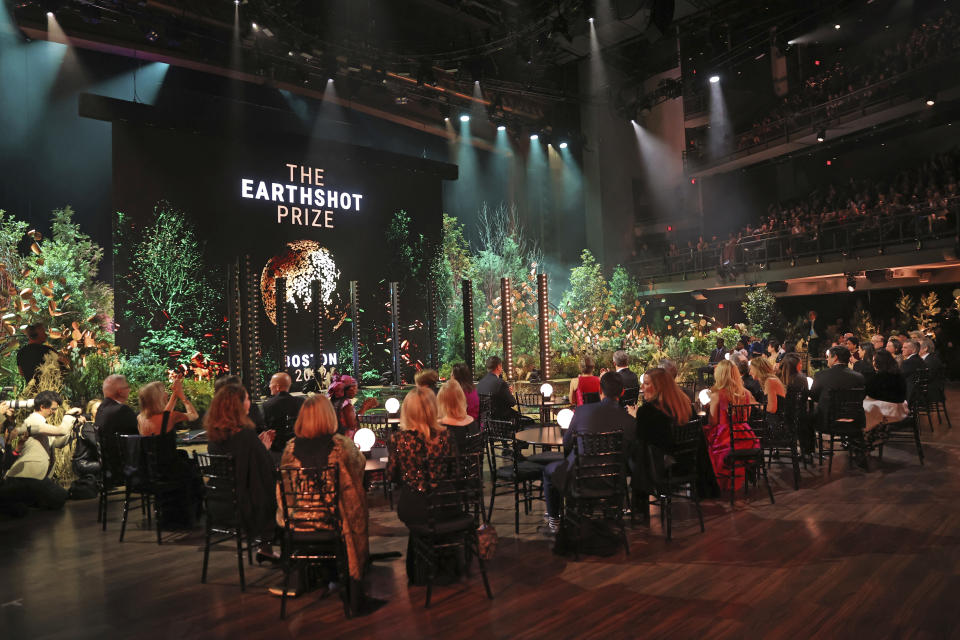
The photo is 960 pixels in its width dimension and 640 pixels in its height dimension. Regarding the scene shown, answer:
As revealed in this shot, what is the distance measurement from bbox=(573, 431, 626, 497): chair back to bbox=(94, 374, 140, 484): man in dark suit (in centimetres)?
353

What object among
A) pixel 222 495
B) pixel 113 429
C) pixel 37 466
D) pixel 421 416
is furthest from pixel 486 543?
pixel 37 466

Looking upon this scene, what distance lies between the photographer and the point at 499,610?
11.6 ft

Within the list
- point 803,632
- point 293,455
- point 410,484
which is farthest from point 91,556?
point 803,632

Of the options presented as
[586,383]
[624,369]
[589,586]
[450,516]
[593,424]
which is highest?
[624,369]

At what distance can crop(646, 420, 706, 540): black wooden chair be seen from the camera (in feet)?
15.4

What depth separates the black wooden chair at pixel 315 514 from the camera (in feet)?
11.7

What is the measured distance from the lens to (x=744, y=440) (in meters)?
5.57

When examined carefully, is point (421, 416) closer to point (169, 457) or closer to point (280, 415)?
point (280, 415)

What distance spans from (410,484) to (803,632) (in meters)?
2.10

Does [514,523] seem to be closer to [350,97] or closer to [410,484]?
[410,484]

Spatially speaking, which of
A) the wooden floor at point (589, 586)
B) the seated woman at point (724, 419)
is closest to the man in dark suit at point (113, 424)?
the wooden floor at point (589, 586)

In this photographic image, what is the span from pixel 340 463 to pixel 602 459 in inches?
67.8

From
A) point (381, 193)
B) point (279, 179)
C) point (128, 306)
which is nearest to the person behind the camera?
point (128, 306)

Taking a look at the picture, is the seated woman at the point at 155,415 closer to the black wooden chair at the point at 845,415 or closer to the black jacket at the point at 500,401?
the black jacket at the point at 500,401
